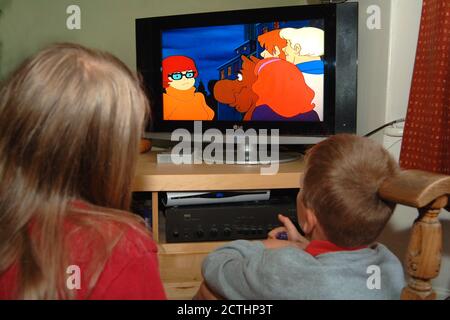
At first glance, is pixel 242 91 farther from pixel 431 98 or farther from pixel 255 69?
pixel 431 98

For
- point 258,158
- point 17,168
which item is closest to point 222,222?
point 258,158

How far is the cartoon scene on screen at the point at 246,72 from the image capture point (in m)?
1.70

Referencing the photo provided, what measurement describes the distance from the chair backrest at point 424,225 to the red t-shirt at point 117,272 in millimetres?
414

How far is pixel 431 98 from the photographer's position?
131 cm

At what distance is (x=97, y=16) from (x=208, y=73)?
718 mm

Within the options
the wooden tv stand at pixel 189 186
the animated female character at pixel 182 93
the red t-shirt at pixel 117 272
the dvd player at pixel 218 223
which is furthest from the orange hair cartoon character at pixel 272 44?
the red t-shirt at pixel 117 272

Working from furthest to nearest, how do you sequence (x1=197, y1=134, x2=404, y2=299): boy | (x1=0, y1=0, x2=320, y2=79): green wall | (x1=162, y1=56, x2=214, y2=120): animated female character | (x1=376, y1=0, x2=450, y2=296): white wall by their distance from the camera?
(x1=0, y1=0, x2=320, y2=79): green wall → (x1=162, y1=56, x2=214, y2=120): animated female character → (x1=376, y1=0, x2=450, y2=296): white wall → (x1=197, y1=134, x2=404, y2=299): boy

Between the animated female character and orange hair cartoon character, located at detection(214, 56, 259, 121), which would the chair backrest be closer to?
orange hair cartoon character, located at detection(214, 56, 259, 121)

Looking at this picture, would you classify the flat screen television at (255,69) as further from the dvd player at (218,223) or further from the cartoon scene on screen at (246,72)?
the dvd player at (218,223)

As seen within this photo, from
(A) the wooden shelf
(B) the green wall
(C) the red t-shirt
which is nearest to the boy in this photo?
(C) the red t-shirt

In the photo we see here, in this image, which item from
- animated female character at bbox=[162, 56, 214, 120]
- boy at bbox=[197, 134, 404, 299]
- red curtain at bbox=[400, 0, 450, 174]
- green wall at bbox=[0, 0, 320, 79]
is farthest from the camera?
green wall at bbox=[0, 0, 320, 79]

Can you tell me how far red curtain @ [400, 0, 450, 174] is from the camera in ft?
4.17

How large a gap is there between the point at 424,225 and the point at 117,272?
53 centimetres

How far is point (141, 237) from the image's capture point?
73cm
